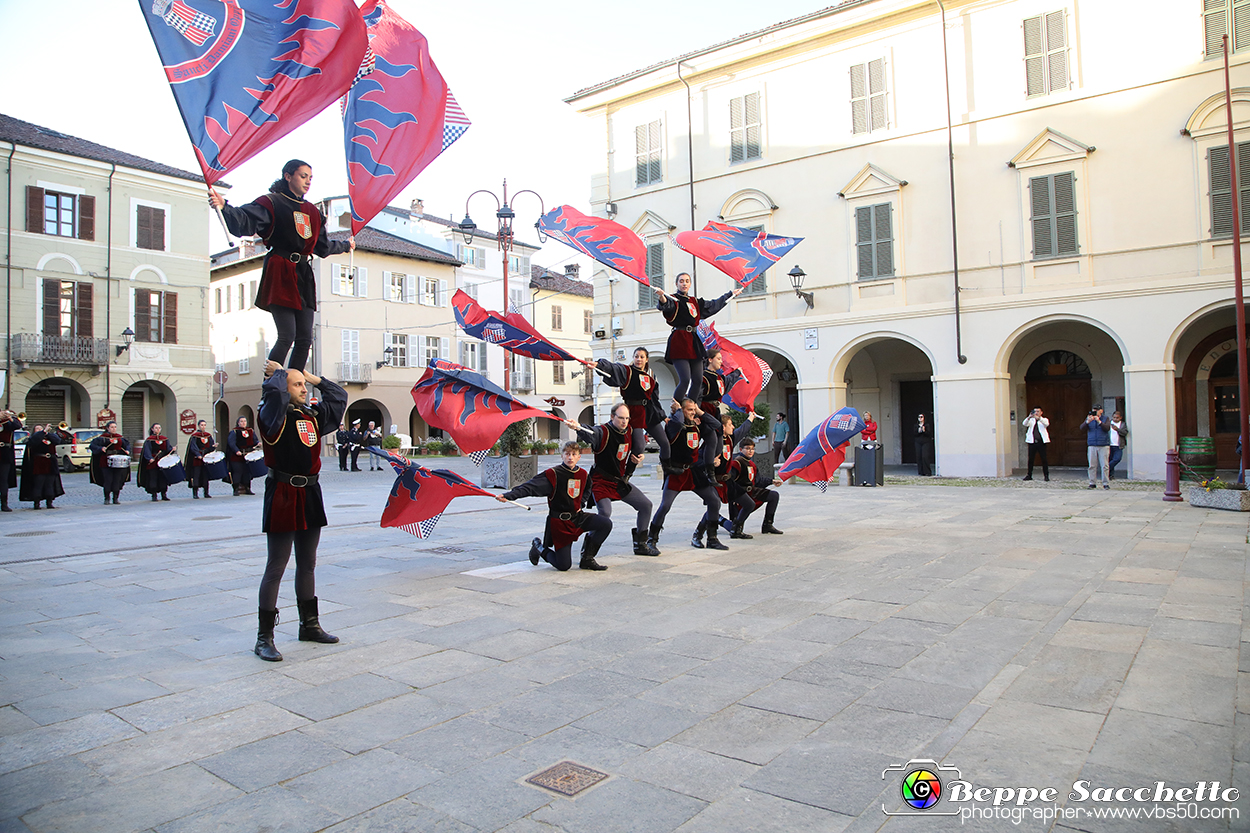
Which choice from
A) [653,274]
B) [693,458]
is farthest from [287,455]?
[653,274]

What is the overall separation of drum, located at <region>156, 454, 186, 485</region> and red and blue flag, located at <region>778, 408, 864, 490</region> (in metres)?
13.6

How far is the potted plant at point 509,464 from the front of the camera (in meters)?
18.3

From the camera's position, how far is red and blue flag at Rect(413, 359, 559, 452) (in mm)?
8195

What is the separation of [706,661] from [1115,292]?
18804mm

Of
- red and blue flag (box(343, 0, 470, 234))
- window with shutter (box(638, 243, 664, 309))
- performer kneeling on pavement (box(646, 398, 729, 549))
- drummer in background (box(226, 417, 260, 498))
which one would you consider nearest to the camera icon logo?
red and blue flag (box(343, 0, 470, 234))

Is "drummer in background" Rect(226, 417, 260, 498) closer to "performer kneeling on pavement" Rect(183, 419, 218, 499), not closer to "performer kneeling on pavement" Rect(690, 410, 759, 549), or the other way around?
"performer kneeling on pavement" Rect(183, 419, 218, 499)

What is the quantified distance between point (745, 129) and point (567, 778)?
24.2 meters

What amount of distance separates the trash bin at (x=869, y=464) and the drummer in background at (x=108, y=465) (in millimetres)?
16281

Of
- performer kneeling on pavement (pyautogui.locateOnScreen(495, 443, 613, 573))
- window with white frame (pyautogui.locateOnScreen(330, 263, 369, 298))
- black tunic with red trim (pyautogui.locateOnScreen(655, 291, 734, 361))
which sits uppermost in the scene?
window with white frame (pyautogui.locateOnScreen(330, 263, 369, 298))

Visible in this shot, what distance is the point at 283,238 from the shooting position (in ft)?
20.0

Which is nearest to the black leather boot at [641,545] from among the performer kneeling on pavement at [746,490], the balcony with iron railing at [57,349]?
the performer kneeling on pavement at [746,490]

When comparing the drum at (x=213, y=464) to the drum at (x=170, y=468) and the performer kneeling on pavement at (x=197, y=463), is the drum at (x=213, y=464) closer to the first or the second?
the performer kneeling on pavement at (x=197, y=463)

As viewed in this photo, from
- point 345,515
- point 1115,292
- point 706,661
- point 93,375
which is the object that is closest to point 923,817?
point 706,661

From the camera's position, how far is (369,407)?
147ft
